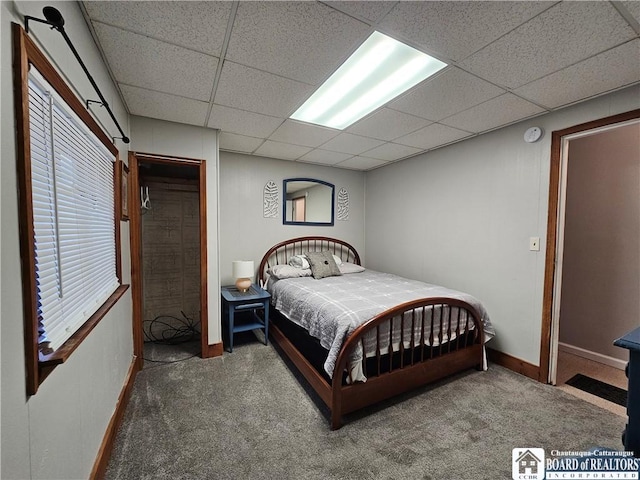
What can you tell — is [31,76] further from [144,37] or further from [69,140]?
[144,37]

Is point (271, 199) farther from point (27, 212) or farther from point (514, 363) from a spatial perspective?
point (514, 363)

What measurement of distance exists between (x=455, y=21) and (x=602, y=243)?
9.73 ft

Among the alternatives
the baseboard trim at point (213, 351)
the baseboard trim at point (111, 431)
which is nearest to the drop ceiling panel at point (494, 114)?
the baseboard trim at point (213, 351)

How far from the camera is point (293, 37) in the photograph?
4.86ft

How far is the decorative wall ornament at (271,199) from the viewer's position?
3.91 meters

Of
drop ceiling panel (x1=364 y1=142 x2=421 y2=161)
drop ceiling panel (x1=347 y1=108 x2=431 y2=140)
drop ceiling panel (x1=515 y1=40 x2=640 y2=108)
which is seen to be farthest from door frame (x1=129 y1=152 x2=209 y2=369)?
drop ceiling panel (x1=515 y1=40 x2=640 y2=108)

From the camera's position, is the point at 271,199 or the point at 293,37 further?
the point at 271,199

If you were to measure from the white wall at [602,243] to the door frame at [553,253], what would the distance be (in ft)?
3.23

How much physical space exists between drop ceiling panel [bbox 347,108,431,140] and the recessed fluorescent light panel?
0.11 metres

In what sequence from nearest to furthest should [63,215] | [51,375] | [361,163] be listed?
1. [51,375]
2. [63,215]
3. [361,163]

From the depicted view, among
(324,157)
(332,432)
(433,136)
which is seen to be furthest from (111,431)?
(433,136)

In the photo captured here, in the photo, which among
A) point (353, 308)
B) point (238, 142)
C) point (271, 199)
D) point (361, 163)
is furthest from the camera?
point (361, 163)

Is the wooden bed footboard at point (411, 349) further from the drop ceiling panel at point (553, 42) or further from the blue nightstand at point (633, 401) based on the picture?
the drop ceiling panel at point (553, 42)

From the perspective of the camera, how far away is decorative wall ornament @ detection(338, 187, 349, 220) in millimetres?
4523
